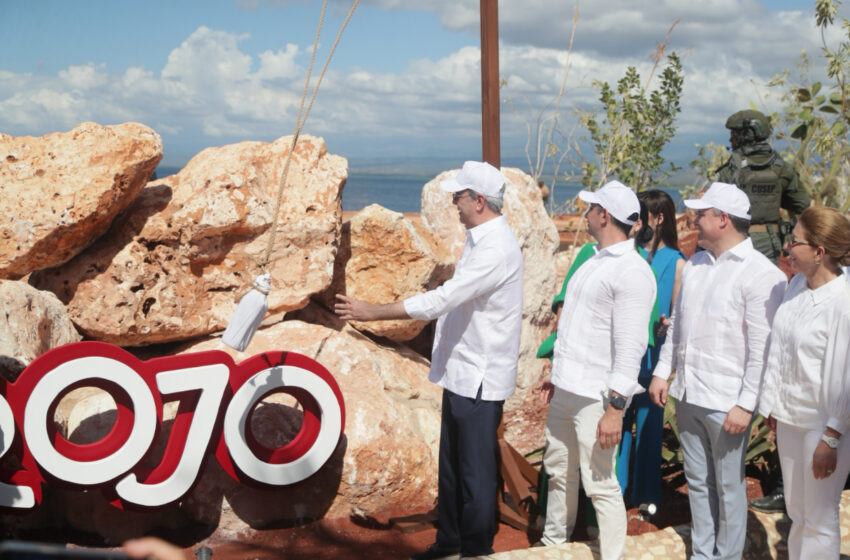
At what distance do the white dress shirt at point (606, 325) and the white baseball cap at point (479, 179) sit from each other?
24.6 inches

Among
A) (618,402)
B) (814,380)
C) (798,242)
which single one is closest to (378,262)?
(618,402)

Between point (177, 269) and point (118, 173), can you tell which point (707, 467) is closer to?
point (177, 269)

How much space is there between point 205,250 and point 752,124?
4.15 metres

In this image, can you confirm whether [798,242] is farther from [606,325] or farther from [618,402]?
[618,402]

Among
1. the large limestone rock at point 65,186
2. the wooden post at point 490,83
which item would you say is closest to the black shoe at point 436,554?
the wooden post at point 490,83

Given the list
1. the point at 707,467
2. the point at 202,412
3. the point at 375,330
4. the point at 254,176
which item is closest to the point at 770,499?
the point at 707,467

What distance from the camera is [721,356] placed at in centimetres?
375

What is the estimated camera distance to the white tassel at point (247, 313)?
3986 mm

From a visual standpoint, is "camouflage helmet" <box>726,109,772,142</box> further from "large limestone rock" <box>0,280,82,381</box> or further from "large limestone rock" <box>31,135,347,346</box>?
"large limestone rock" <box>0,280,82,381</box>

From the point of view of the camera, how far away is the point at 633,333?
12.2 ft

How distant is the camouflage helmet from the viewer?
587 centimetres

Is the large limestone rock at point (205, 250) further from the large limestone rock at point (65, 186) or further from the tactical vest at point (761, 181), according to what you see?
the tactical vest at point (761, 181)

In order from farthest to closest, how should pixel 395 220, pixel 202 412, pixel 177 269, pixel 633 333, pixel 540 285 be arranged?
pixel 540 285, pixel 395 220, pixel 177 269, pixel 202 412, pixel 633 333

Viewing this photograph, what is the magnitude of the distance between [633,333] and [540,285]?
12.0 ft
